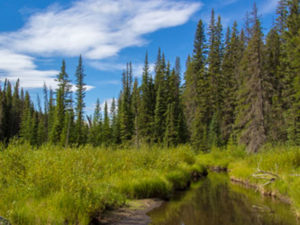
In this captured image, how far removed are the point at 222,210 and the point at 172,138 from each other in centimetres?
3297

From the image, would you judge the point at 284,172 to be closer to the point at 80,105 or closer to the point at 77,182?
the point at 77,182

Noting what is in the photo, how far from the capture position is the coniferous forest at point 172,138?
7.75 m

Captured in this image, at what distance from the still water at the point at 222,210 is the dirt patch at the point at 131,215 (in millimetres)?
327

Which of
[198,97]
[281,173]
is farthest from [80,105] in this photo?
[281,173]

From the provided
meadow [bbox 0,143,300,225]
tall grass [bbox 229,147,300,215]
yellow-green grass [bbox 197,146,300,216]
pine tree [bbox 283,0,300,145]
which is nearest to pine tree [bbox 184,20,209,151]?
pine tree [bbox 283,0,300,145]

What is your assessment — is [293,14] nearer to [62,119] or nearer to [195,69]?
[195,69]

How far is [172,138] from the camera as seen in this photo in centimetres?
4453

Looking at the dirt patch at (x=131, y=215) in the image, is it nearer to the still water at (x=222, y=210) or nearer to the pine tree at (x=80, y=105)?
the still water at (x=222, y=210)

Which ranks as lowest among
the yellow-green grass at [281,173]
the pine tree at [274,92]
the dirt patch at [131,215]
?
the dirt patch at [131,215]

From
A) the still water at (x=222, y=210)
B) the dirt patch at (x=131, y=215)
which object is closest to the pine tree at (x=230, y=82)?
the still water at (x=222, y=210)

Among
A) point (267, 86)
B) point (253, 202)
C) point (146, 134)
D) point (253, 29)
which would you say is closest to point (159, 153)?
point (253, 202)

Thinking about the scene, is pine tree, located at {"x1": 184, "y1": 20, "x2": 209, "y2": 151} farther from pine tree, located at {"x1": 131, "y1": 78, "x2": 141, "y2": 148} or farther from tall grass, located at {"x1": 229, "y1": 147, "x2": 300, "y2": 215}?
tall grass, located at {"x1": 229, "y1": 147, "x2": 300, "y2": 215}

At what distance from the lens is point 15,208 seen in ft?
20.3

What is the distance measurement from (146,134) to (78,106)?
16.6m
